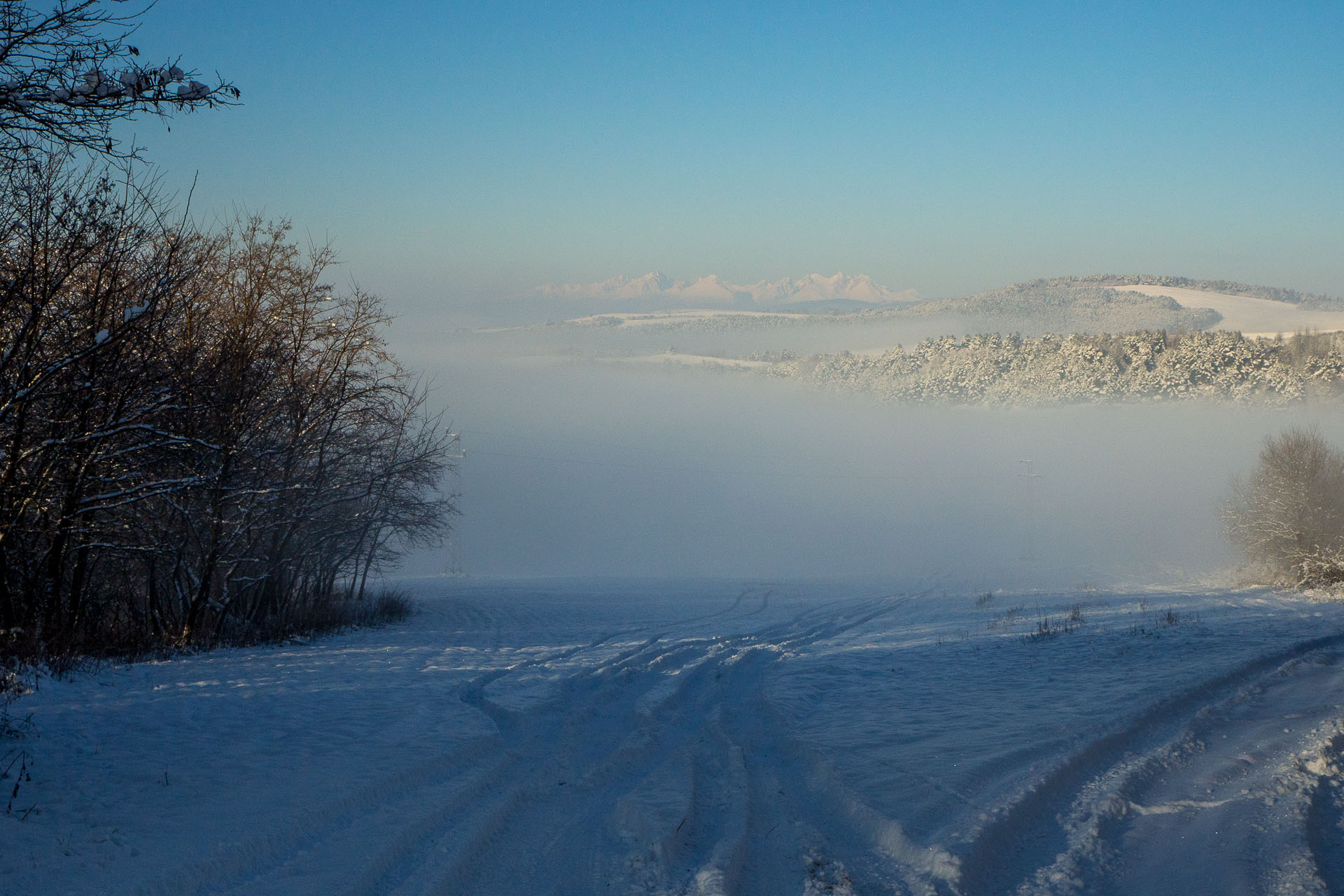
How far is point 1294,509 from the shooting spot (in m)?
34.2

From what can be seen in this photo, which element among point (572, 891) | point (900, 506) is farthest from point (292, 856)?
point (900, 506)

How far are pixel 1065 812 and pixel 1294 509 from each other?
3782 cm

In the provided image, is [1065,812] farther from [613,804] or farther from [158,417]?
[158,417]

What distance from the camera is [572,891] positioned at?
183 inches

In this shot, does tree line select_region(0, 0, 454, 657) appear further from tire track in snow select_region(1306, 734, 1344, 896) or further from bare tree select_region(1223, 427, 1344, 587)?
bare tree select_region(1223, 427, 1344, 587)

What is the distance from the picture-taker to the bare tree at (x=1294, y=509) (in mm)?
33188

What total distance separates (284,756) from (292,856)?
2085 millimetres

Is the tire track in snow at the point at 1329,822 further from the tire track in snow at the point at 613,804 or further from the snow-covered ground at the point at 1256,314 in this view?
the snow-covered ground at the point at 1256,314

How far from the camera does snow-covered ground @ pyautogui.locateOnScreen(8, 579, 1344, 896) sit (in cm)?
475

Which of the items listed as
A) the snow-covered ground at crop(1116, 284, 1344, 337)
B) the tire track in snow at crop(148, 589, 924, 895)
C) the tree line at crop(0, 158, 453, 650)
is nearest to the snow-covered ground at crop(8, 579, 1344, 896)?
the tire track in snow at crop(148, 589, 924, 895)

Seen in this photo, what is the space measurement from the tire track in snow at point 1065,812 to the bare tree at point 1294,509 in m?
30.7

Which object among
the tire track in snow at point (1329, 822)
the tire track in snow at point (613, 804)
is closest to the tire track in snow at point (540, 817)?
the tire track in snow at point (613, 804)

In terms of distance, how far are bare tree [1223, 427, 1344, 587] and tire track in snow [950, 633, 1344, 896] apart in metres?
30.7

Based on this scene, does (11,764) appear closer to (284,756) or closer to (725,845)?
(284,756)
